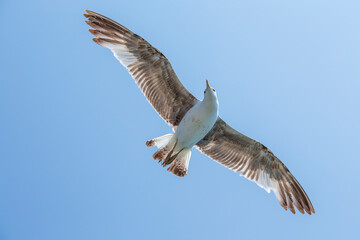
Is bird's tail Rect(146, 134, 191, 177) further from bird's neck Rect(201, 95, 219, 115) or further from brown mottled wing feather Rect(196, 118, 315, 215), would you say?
bird's neck Rect(201, 95, 219, 115)

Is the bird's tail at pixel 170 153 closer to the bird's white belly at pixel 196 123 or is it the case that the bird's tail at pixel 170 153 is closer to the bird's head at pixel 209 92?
the bird's white belly at pixel 196 123

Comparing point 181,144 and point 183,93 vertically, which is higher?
point 183,93

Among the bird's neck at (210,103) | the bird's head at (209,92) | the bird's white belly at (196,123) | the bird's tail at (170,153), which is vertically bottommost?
the bird's tail at (170,153)

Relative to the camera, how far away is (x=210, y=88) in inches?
293

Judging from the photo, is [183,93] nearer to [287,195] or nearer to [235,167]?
[235,167]

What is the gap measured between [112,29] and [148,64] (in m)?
0.88

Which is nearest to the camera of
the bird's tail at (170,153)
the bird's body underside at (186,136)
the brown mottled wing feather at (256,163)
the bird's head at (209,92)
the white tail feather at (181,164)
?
the bird's head at (209,92)

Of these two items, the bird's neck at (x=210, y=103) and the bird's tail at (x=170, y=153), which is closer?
the bird's neck at (x=210, y=103)

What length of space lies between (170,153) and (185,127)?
0.55 meters

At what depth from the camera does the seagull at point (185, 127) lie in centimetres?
757

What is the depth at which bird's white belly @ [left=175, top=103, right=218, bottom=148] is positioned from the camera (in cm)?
755

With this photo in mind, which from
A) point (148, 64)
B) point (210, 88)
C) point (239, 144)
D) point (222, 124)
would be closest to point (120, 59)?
point (148, 64)

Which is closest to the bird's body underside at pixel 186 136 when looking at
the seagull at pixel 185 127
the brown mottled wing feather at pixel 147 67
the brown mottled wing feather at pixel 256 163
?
the seagull at pixel 185 127

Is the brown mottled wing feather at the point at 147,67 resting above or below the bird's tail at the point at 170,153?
above
